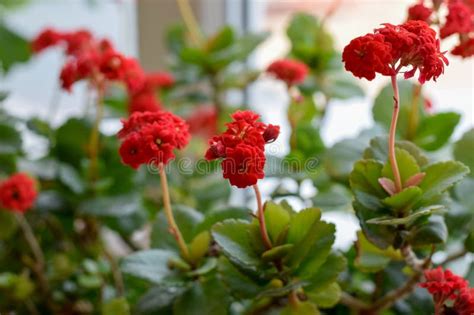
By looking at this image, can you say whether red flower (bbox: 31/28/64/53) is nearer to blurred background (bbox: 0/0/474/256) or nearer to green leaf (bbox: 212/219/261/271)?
blurred background (bbox: 0/0/474/256)

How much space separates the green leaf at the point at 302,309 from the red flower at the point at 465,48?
0.78 ft

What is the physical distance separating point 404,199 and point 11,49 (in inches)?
29.0

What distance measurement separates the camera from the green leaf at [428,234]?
1.55ft

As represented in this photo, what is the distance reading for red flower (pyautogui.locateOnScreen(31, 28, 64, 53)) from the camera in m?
0.80

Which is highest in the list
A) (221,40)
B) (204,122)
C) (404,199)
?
(221,40)

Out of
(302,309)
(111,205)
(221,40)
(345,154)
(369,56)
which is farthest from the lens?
(221,40)

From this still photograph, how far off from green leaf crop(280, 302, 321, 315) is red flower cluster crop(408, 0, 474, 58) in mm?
239

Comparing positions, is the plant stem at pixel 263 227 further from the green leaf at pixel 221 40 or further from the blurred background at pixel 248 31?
the green leaf at pixel 221 40

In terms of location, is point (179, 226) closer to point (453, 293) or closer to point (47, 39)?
point (453, 293)

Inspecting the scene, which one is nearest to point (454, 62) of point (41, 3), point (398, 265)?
point (398, 265)

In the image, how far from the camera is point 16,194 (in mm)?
638

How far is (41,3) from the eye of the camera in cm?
141

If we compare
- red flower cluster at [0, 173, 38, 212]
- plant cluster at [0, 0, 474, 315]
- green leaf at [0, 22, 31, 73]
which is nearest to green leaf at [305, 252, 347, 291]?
plant cluster at [0, 0, 474, 315]

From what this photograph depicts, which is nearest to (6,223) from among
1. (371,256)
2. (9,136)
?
(9,136)
